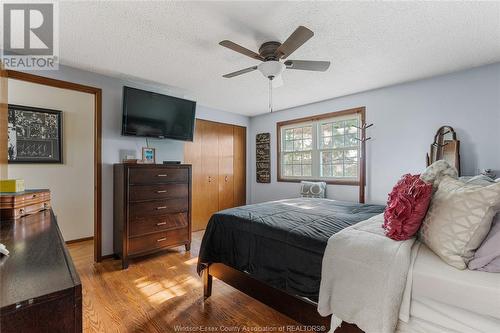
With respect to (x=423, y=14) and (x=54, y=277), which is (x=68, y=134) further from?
(x=423, y=14)

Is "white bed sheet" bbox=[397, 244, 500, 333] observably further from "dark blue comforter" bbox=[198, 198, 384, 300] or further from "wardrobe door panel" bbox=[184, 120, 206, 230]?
"wardrobe door panel" bbox=[184, 120, 206, 230]

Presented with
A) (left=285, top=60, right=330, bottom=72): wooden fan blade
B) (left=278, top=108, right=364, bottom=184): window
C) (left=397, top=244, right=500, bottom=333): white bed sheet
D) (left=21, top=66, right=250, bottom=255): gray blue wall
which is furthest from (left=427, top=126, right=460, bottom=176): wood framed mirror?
(left=21, top=66, right=250, bottom=255): gray blue wall

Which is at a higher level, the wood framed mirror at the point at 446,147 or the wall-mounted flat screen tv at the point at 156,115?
the wall-mounted flat screen tv at the point at 156,115

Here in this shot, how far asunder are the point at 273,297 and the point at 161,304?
Answer: 1.03 meters

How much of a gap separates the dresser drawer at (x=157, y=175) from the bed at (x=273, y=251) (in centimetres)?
127

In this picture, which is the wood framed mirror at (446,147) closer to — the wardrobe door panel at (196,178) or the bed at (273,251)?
the bed at (273,251)

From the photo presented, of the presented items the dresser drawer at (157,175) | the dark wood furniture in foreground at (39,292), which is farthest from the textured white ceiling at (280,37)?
the dark wood furniture in foreground at (39,292)

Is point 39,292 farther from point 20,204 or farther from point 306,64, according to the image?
point 306,64

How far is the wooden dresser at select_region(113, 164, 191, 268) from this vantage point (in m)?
2.81

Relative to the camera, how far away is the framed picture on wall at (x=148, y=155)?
3255 mm

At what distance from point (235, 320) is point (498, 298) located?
157cm

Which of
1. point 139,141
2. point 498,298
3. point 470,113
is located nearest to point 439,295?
point 498,298

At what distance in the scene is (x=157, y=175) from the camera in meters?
3.04

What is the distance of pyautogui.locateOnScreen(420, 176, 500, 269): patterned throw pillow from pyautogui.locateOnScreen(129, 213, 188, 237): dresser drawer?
9.22 ft
